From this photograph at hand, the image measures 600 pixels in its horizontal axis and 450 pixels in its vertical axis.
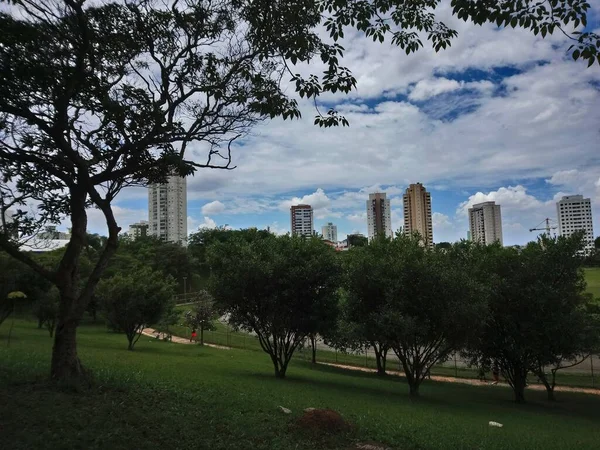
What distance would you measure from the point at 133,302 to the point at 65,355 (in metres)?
16.1

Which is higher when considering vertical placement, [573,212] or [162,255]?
[573,212]

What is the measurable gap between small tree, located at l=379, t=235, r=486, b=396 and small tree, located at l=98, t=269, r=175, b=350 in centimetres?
1358

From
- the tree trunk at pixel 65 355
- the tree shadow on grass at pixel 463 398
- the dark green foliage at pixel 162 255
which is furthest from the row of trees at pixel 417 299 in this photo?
the dark green foliage at pixel 162 255

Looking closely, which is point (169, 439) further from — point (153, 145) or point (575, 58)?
point (575, 58)

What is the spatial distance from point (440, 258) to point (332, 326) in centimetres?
440

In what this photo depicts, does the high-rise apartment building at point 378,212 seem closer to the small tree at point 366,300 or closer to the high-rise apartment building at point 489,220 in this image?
the high-rise apartment building at point 489,220

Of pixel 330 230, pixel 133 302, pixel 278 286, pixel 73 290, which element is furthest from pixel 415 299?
pixel 330 230

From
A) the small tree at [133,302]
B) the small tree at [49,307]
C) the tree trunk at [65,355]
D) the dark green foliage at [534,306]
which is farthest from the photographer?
the small tree at [49,307]

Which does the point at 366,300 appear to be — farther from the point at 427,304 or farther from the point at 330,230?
the point at 330,230

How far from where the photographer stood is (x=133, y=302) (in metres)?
23.4

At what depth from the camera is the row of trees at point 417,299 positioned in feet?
48.4

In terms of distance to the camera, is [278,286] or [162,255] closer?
[278,286]

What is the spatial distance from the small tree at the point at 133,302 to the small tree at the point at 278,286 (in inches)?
328

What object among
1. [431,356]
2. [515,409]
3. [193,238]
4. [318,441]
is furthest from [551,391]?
[193,238]
